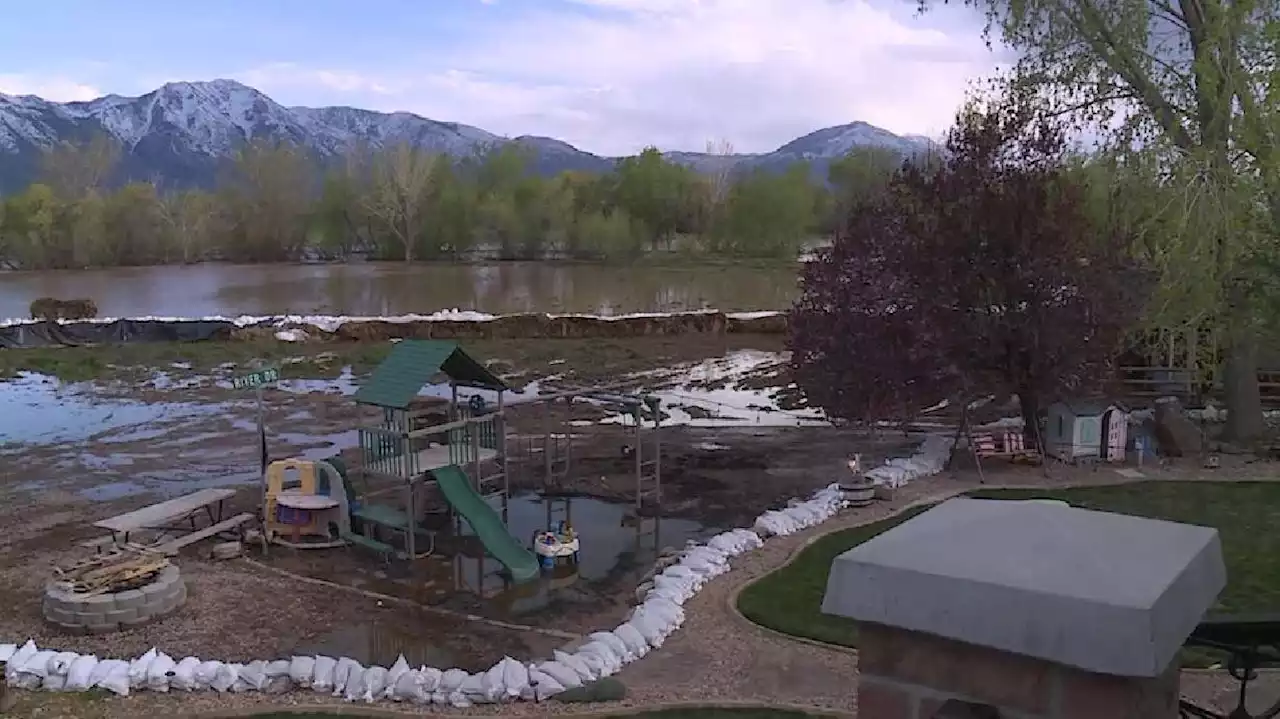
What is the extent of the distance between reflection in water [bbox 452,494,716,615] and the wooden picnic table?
2992mm

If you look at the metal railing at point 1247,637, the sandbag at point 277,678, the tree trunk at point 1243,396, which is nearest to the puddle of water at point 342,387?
the tree trunk at point 1243,396

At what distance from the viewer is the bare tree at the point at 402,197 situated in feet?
A: 215

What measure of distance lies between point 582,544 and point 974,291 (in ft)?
20.4

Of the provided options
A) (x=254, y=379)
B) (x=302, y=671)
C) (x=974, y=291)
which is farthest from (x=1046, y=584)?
(x=974, y=291)

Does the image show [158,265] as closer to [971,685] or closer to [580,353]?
[580,353]

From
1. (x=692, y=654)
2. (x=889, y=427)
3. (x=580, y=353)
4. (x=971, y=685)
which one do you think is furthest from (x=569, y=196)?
(x=971, y=685)

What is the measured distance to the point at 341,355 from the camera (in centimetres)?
2912

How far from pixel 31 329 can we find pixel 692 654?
Answer: 2885cm

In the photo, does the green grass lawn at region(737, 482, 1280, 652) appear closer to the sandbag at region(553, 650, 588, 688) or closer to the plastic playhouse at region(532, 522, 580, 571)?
the sandbag at region(553, 650, 588, 688)

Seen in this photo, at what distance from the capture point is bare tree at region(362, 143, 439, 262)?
2584 inches

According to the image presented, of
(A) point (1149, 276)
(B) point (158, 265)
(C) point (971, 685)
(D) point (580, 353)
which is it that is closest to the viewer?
(C) point (971, 685)

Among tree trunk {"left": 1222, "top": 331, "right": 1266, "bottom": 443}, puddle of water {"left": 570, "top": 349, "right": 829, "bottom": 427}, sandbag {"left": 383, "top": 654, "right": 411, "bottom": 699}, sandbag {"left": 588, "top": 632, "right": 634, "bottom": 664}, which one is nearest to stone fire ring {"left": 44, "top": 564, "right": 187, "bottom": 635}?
sandbag {"left": 383, "top": 654, "right": 411, "bottom": 699}

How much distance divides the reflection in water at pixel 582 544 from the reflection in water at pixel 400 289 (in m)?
24.6

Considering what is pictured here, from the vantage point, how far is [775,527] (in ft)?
39.8
